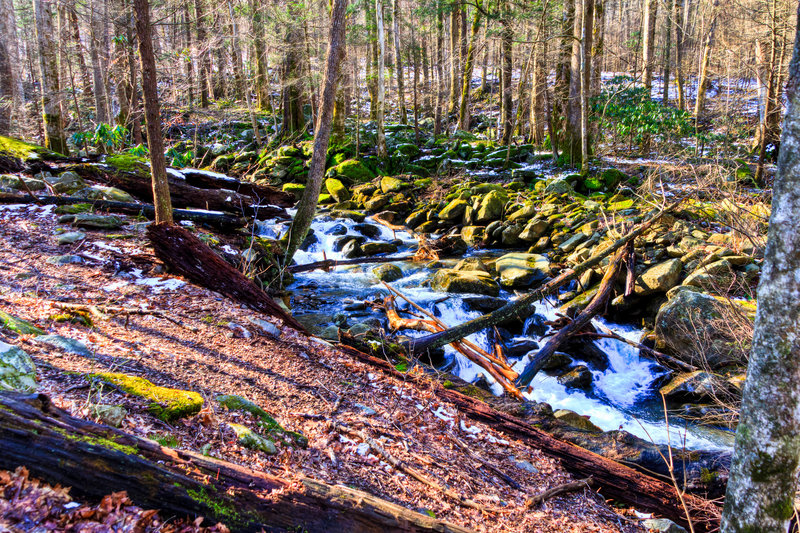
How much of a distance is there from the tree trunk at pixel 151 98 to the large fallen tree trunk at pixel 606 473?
4505mm

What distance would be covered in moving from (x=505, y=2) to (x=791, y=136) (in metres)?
18.1

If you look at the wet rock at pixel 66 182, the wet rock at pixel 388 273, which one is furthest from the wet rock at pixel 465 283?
the wet rock at pixel 66 182

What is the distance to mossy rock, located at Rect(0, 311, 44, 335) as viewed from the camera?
11.5 ft

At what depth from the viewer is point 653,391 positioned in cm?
737

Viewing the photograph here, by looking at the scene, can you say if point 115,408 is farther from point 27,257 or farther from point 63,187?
point 63,187

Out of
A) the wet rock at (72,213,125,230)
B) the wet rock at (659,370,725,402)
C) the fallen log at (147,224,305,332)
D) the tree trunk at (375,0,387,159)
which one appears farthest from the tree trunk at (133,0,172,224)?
the tree trunk at (375,0,387,159)

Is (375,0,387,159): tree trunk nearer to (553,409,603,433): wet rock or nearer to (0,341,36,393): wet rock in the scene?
(553,409,603,433): wet rock

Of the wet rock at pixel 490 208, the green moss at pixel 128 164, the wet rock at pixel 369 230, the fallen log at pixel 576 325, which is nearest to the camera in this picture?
the fallen log at pixel 576 325

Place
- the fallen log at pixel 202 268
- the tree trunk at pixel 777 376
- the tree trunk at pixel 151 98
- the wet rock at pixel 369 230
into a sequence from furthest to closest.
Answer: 1. the wet rock at pixel 369 230
2. the fallen log at pixel 202 268
3. the tree trunk at pixel 151 98
4. the tree trunk at pixel 777 376

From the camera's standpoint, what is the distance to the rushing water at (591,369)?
248 inches

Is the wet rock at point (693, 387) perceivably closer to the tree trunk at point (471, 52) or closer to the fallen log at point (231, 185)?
the fallen log at point (231, 185)

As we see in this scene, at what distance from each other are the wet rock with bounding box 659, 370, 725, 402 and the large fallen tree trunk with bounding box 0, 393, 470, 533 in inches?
224

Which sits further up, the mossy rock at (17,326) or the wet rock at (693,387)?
the mossy rock at (17,326)

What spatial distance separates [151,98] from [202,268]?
221 cm
